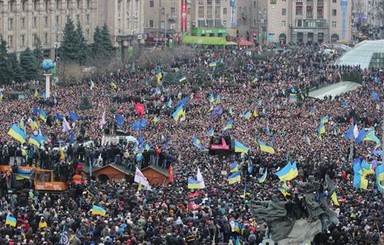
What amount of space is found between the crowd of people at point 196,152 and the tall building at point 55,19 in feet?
39.5

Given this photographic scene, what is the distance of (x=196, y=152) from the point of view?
2063 inches

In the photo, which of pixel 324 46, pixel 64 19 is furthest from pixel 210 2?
pixel 64 19

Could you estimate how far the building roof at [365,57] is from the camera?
9469 centimetres

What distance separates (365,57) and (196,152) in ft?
147

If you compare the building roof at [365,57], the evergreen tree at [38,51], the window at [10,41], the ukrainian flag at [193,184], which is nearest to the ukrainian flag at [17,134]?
the ukrainian flag at [193,184]

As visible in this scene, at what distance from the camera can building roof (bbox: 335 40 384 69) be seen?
9469 cm

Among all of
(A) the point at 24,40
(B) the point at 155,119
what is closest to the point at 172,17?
(A) the point at 24,40

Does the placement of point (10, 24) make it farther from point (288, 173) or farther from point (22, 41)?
point (288, 173)

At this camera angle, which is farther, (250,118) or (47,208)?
(250,118)

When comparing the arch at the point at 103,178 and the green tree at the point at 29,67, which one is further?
the green tree at the point at 29,67

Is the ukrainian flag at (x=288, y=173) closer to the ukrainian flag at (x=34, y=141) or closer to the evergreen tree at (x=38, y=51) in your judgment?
the ukrainian flag at (x=34, y=141)

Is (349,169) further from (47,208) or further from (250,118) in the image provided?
(250,118)

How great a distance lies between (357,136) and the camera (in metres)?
52.6

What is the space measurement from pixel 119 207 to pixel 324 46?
3088 inches
